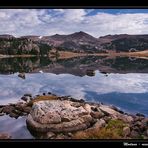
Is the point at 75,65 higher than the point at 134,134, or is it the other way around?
the point at 75,65

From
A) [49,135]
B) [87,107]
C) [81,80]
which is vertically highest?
[81,80]

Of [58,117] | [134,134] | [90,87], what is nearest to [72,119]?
[58,117]

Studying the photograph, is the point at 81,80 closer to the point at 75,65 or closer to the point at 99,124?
the point at 75,65

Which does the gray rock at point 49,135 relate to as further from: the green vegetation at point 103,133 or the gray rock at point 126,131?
the gray rock at point 126,131

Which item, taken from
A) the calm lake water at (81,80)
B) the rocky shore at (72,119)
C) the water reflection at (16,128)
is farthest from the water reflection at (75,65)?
the water reflection at (16,128)

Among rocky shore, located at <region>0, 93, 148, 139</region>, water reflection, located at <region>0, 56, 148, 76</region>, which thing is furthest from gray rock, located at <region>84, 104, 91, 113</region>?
water reflection, located at <region>0, 56, 148, 76</region>

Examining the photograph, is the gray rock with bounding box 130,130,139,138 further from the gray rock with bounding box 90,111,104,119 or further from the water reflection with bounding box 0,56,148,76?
the water reflection with bounding box 0,56,148,76
